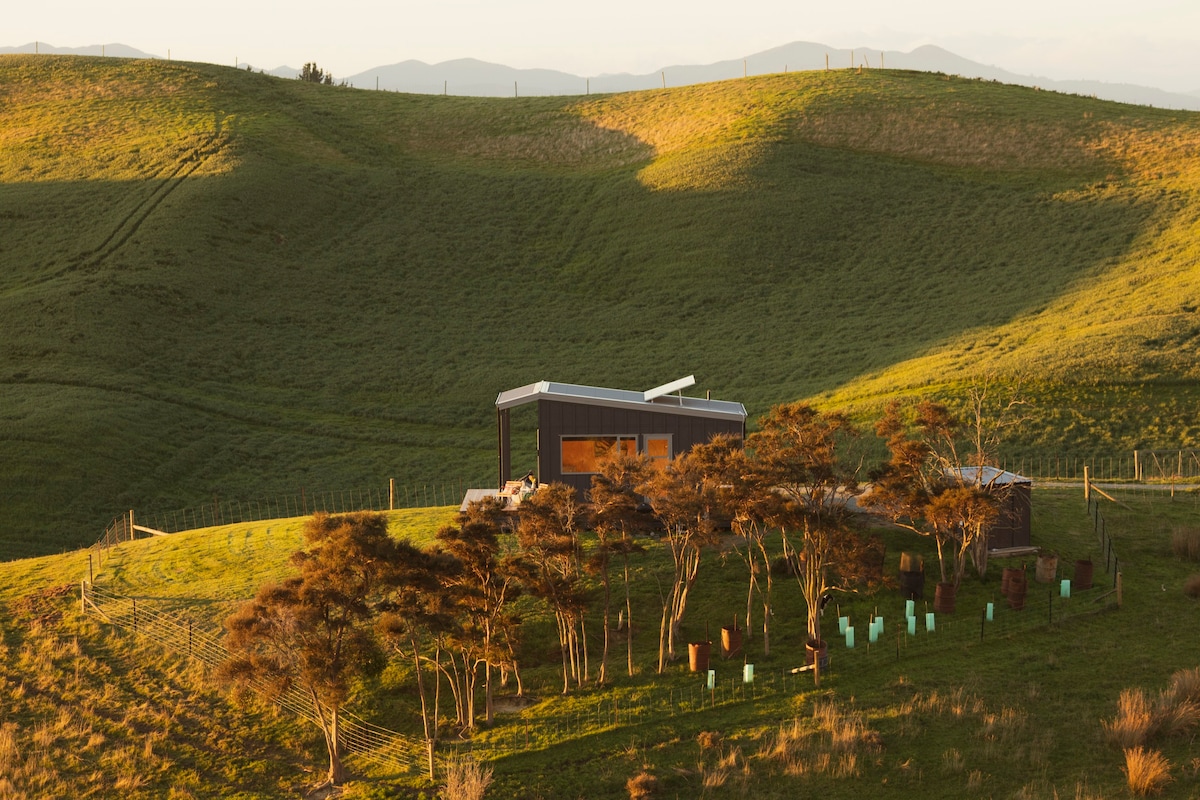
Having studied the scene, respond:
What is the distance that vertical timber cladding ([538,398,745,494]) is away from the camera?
113ft

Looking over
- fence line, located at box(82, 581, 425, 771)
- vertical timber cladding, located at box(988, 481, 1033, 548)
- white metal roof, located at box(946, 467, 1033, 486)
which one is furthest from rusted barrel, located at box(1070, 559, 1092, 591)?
fence line, located at box(82, 581, 425, 771)

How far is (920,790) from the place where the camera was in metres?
21.7

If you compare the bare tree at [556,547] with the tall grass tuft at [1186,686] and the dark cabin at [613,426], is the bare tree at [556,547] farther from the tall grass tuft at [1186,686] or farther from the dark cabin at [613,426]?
the tall grass tuft at [1186,686]

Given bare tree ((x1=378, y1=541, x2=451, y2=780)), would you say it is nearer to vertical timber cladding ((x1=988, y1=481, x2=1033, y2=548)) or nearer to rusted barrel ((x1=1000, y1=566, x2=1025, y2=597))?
rusted barrel ((x1=1000, y1=566, x2=1025, y2=597))

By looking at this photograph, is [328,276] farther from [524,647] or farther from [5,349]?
[524,647]

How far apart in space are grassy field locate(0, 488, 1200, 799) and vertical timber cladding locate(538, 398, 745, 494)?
401 centimetres

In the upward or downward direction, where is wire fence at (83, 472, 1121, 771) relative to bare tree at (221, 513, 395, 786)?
downward

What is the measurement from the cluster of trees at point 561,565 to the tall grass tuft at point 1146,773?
25.1 ft

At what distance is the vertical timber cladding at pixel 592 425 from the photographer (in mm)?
34469

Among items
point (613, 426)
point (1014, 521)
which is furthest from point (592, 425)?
point (1014, 521)

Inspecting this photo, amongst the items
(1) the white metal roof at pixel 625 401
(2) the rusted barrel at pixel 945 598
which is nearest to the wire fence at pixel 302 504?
(1) the white metal roof at pixel 625 401

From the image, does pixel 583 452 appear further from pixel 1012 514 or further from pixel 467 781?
pixel 467 781

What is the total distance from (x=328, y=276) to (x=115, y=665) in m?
58.0

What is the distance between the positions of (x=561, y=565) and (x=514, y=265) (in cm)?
6104
